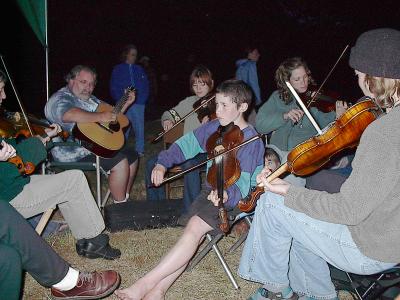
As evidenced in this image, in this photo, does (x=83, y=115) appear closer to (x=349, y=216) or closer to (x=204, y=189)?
(x=204, y=189)

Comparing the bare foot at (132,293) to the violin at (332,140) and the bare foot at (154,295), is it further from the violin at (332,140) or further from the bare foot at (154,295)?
the violin at (332,140)

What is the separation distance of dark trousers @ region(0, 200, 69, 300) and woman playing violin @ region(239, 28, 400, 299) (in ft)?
3.52

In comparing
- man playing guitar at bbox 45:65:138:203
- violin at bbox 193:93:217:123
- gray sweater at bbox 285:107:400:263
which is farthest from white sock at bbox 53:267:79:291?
violin at bbox 193:93:217:123

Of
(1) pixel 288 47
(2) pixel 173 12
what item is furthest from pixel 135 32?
(1) pixel 288 47

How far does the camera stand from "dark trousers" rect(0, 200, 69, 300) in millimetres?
2264

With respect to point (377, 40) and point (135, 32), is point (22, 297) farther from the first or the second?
point (135, 32)

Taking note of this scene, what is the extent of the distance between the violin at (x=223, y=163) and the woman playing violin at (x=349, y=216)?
14.5 inches

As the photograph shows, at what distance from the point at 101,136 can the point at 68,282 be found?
1.79m

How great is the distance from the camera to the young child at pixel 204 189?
263 centimetres

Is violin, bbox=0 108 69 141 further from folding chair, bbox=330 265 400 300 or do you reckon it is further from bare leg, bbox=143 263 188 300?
folding chair, bbox=330 265 400 300

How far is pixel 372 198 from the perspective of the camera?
1.75m

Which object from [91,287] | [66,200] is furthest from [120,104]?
[91,287]

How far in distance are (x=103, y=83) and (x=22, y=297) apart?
49.7 feet

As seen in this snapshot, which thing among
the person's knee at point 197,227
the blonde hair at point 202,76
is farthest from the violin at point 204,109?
the person's knee at point 197,227
